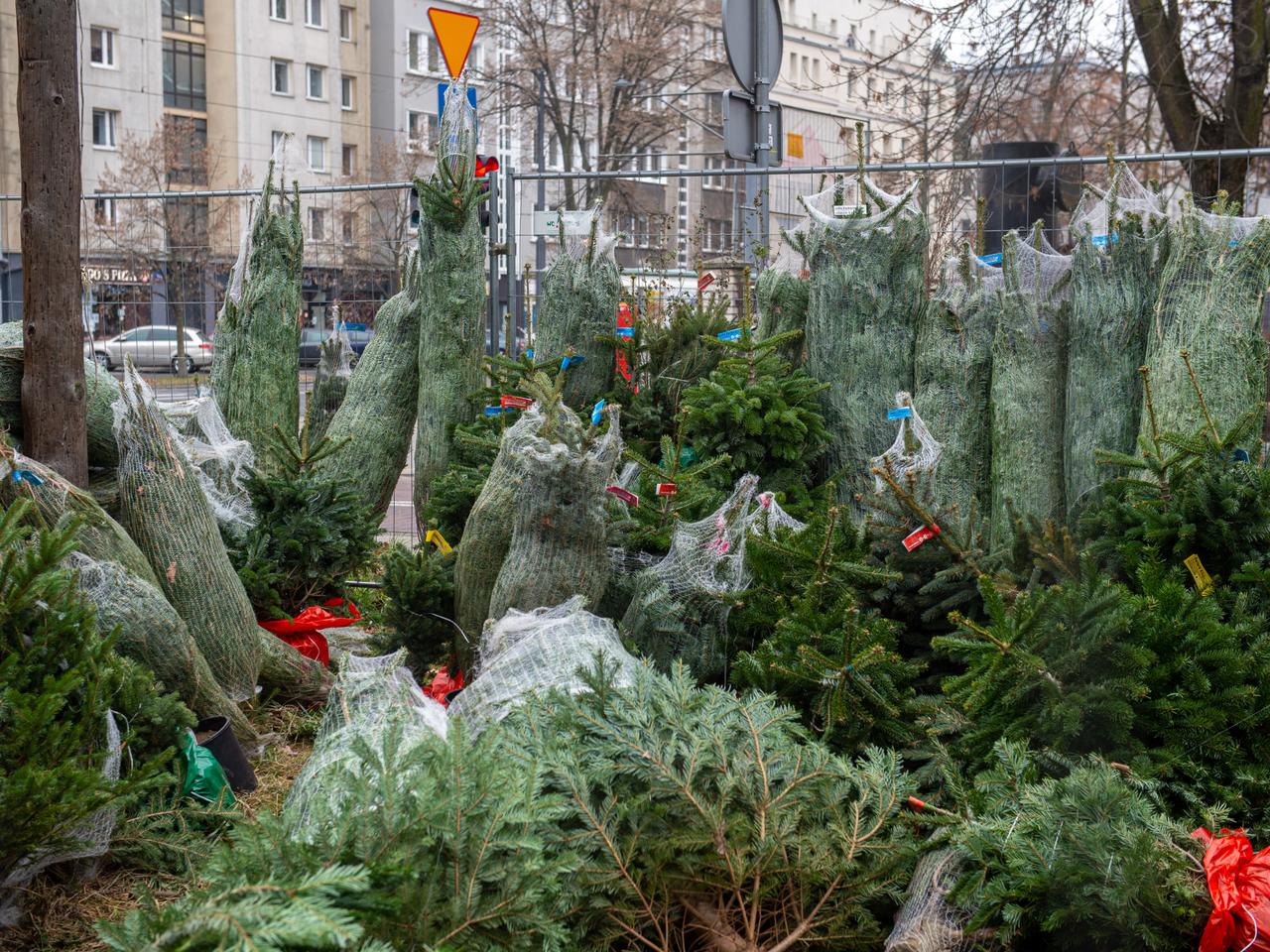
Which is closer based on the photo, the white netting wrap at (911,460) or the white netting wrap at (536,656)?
the white netting wrap at (536,656)

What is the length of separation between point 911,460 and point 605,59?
24.2 metres

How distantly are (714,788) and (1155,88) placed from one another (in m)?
9.54

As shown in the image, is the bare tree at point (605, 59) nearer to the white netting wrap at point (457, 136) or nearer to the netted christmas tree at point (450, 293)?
the white netting wrap at point (457, 136)

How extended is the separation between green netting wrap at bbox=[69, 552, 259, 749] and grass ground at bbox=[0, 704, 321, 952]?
41cm

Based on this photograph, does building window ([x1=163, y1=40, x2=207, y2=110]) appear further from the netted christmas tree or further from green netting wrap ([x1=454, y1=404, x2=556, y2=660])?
green netting wrap ([x1=454, y1=404, x2=556, y2=660])

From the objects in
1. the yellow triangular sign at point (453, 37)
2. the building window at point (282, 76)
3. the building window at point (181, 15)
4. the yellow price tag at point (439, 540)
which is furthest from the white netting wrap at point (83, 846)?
the building window at point (282, 76)

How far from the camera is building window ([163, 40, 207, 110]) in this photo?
124ft

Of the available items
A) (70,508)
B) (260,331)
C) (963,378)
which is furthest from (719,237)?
(70,508)

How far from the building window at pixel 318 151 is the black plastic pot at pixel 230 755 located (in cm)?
3846

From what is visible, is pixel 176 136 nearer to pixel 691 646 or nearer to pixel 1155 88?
pixel 1155 88

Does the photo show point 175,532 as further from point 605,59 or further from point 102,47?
point 102,47

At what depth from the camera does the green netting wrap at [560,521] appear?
3857 millimetres

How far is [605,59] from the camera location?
88.1ft

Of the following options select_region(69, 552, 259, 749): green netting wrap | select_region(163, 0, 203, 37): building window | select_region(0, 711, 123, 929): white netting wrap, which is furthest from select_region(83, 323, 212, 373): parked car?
select_region(163, 0, 203, 37): building window
